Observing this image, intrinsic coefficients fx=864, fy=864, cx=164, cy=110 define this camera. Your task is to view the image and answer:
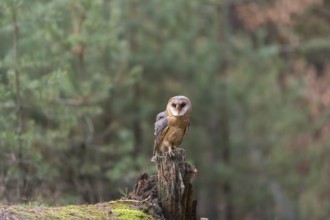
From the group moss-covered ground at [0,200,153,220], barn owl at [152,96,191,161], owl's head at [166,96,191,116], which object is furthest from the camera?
barn owl at [152,96,191,161]

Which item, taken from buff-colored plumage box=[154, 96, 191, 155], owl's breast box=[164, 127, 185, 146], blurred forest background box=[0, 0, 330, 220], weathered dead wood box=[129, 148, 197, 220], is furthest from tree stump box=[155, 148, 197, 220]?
blurred forest background box=[0, 0, 330, 220]

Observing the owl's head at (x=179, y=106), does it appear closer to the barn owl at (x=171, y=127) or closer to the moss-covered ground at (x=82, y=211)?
the barn owl at (x=171, y=127)

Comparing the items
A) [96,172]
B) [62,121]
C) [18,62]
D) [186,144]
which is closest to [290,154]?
[186,144]

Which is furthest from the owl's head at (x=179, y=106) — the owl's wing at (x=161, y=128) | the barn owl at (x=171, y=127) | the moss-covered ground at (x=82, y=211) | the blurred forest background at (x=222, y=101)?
the blurred forest background at (x=222, y=101)

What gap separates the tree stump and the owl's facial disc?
A: 1.78ft

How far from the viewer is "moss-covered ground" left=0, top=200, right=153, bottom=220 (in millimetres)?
6844

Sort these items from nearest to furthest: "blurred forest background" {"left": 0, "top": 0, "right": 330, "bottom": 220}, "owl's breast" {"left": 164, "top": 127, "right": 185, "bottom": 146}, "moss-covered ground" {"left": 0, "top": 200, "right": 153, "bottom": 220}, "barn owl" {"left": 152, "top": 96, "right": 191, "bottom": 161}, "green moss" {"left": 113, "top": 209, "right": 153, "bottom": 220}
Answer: "moss-covered ground" {"left": 0, "top": 200, "right": 153, "bottom": 220} < "green moss" {"left": 113, "top": 209, "right": 153, "bottom": 220} < "barn owl" {"left": 152, "top": 96, "right": 191, "bottom": 161} < "owl's breast" {"left": 164, "top": 127, "right": 185, "bottom": 146} < "blurred forest background" {"left": 0, "top": 0, "right": 330, "bottom": 220}

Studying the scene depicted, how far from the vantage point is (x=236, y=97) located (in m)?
21.2

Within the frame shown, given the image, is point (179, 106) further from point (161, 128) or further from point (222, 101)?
point (222, 101)

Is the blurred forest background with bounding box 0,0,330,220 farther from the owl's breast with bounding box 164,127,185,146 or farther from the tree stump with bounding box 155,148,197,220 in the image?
the tree stump with bounding box 155,148,197,220

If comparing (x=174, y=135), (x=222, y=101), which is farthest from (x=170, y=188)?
(x=222, y=101)

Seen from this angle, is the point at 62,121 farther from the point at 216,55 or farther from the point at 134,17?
the point at 216,55

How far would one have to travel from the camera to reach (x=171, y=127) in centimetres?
836

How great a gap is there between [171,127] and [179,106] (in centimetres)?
31
